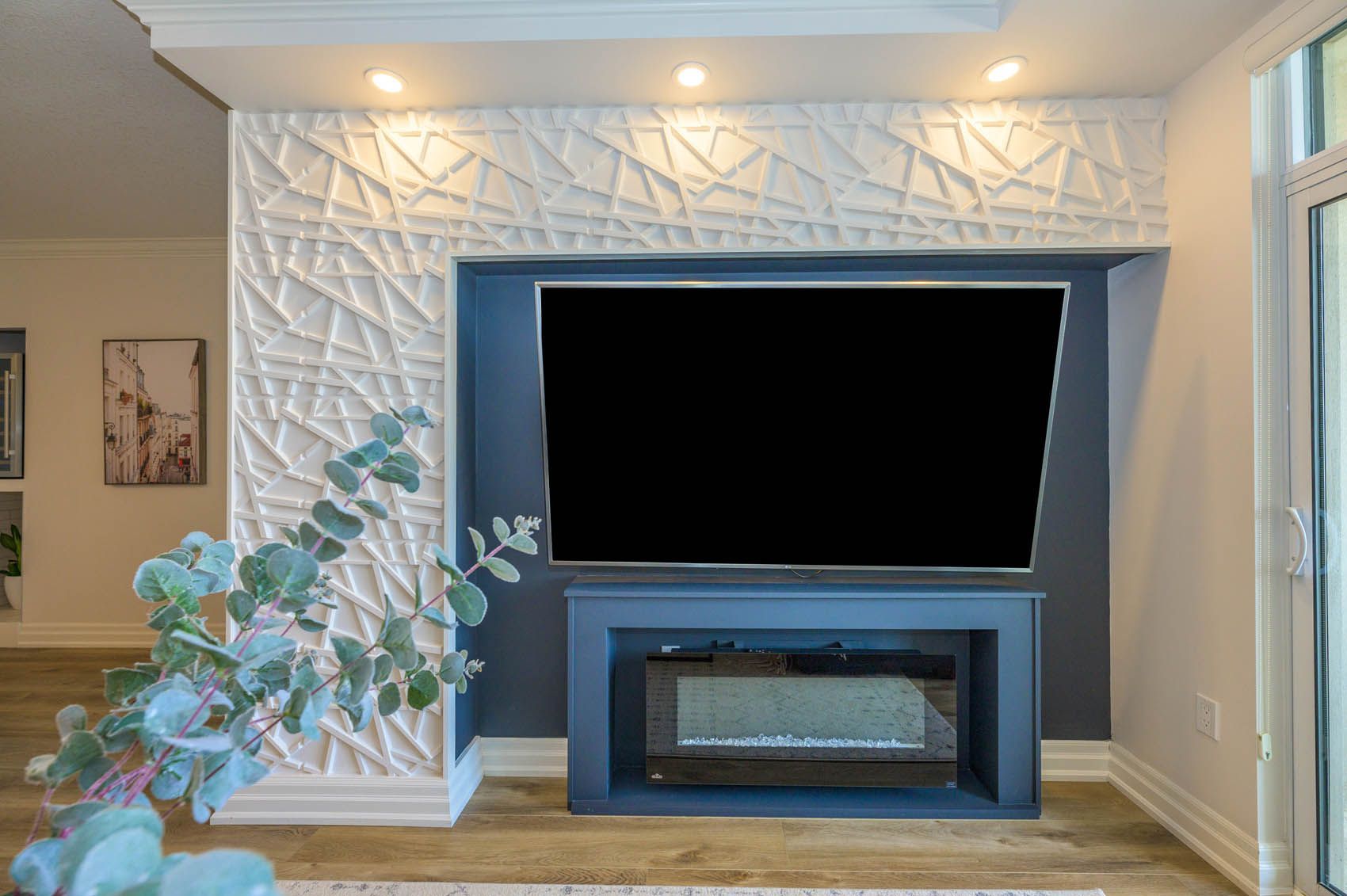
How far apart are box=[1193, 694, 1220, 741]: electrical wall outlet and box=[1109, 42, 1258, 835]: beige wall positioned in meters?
0.02

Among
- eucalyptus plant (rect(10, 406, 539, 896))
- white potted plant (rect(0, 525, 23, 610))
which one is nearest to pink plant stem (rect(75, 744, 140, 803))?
eucalyptus plant (rect(10, 406, 539, 896))

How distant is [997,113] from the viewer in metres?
2.67

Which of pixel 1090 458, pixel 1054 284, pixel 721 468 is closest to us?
pixel 1054 284

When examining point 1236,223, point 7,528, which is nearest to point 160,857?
point 1236,223

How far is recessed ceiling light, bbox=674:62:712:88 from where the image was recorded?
2465mm

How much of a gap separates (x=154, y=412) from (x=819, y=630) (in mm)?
4448

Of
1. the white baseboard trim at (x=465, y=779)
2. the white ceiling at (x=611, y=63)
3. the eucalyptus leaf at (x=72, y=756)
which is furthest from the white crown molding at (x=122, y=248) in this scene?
the eucalyptus leaf at (x=72, y=756)

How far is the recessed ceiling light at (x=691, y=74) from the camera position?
2.46 meters

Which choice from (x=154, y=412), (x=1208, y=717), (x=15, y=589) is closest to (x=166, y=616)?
(x=1208, y=717)

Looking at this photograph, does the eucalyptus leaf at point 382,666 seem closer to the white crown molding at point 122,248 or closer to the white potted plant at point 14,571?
the white crown molding at point 122,248

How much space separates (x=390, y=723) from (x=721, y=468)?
1455 mm

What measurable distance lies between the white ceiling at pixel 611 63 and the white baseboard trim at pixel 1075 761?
2.36 meters

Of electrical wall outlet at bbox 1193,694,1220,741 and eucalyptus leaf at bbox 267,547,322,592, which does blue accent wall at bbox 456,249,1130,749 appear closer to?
electrical wall outlet at bbox 1193,694,1220,741

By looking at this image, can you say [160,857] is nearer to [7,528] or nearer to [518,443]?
[518,443]
